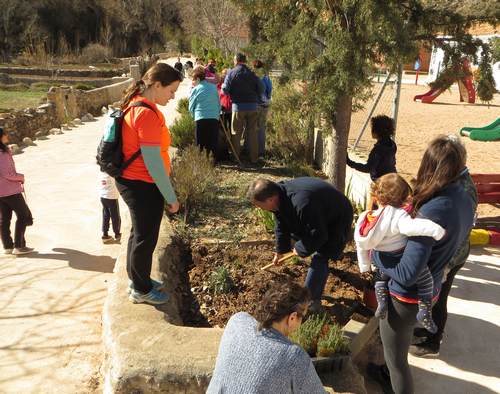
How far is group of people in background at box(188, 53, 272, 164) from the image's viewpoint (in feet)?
21.7

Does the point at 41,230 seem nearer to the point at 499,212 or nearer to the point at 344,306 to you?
the point at 344,306

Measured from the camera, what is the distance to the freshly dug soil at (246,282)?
345 cm

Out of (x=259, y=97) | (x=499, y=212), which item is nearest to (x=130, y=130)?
(x=259, y=97)

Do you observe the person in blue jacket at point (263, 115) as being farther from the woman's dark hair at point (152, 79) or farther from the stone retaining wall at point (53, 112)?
the stone retaining wall at point (53, 112)

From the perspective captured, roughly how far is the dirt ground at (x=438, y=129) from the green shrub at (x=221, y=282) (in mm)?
2546

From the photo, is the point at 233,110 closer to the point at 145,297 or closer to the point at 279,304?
the point at 145,297

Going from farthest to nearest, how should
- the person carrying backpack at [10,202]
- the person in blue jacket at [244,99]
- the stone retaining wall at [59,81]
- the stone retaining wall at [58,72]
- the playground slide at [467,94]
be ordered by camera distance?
the stone retaining wall at [58,72] → the stone retaining wall at [59,81] → the playground slide at [467,94] → the person in blue jacket at [244,99] → the person carrying backpack at [10,202]

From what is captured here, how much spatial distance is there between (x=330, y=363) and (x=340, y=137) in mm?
2497

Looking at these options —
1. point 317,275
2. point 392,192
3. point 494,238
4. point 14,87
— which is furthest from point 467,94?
point 14,87

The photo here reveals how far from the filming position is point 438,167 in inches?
92.2

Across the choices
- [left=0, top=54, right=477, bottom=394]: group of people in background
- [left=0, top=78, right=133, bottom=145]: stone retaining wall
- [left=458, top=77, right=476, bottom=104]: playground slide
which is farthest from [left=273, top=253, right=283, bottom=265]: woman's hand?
[left=458, top=77, right=476, bottom=104]: playground slide

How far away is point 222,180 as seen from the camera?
6469 mm

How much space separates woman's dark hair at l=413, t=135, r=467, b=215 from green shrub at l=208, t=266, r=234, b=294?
1709 millimetres

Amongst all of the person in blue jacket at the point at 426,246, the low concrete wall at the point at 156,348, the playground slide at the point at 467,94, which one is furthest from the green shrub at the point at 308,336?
the playground slide at the point at 467,94
